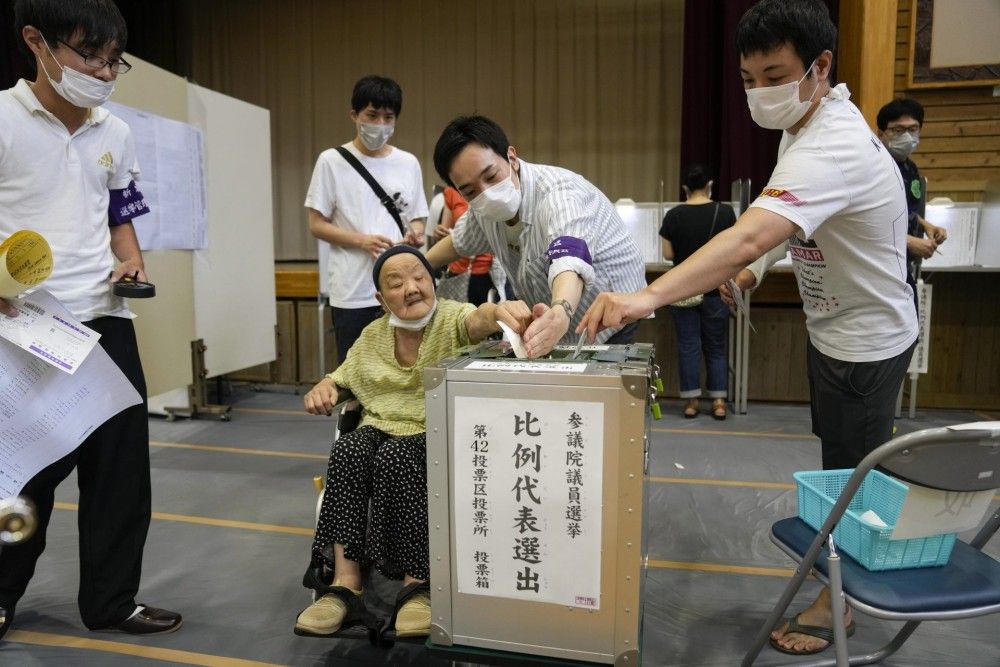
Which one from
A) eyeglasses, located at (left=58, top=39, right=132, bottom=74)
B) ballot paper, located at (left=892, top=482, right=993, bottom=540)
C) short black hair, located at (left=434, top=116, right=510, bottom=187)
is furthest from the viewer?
short black hair, located at (left=434, top=116, right=510, bottom=187)

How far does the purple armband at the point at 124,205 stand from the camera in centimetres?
175

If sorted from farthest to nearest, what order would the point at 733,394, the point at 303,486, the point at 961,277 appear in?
the point at 733,394
the point at 961,277
the point at 303,486

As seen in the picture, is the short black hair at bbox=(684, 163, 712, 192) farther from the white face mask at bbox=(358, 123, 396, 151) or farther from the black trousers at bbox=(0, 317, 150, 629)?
the black trousers at bbox=(0, 317, 150, 629)

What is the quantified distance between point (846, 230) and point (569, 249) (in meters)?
0.58

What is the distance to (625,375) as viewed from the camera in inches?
43.6

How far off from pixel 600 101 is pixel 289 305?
3.30 metres

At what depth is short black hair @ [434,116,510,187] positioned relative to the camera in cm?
161

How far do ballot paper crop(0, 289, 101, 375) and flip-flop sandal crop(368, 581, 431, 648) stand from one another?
2.87 feet

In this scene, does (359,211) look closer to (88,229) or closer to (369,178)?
(369,178)

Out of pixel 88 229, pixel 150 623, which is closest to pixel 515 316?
pixel 88 229

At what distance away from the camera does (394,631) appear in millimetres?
1498

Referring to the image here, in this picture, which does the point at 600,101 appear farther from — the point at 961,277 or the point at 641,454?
the point at 641,454

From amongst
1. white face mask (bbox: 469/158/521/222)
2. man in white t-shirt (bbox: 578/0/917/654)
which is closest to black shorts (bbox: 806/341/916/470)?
man in white t-shirt (bbox: 578/0/917/654)

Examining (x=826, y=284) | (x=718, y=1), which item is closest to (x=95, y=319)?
(x=826, y=284)
